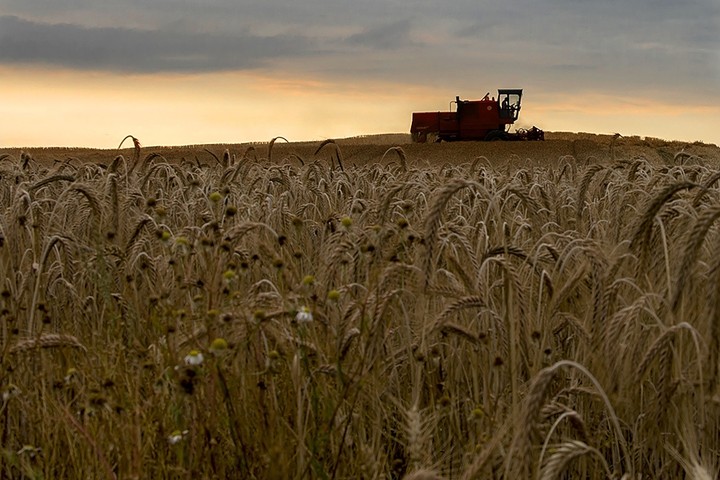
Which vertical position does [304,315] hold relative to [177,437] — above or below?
above

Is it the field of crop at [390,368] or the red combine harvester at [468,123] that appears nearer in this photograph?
the field of crop at [390,368]

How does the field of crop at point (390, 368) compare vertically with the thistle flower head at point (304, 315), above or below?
below

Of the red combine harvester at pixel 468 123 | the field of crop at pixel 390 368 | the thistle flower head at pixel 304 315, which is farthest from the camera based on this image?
the red combine harvester at pixel 468 123

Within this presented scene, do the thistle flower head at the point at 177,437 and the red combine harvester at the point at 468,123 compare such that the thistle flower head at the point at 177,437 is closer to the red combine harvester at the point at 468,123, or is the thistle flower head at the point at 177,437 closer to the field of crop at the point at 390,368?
the field of crop at the point at 390,368

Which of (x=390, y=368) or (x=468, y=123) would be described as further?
(x=468, y=123)

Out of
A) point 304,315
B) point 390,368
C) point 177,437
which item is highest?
point 304,315

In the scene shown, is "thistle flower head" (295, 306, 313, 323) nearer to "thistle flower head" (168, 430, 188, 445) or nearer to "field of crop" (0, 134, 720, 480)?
"field of crop" (0, 134, 720, 480)

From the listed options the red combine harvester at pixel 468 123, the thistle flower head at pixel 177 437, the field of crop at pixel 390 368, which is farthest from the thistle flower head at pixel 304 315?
the red combine harvester at pixel 468 123

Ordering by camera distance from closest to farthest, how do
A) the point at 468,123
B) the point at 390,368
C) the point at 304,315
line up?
the point at 304,315, the point at 390,368, the point at 468,123

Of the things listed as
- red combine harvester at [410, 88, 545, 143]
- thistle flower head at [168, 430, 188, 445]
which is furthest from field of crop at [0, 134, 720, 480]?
red combine harvester at [410, 88, 545, 143]

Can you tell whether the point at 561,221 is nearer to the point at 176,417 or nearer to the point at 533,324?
the point at 533,324

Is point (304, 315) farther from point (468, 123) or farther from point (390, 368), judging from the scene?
point (468, 123)

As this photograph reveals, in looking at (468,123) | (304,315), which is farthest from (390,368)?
(468,123)

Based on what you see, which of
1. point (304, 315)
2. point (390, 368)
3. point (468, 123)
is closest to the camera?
point (304, 315)
